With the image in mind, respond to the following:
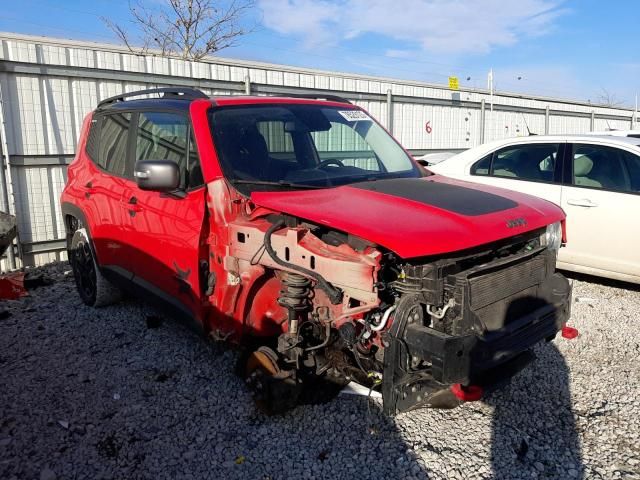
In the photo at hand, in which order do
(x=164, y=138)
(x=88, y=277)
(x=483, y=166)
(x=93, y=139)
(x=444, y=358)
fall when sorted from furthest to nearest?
1. (x=483, y=166)
2. (x=88, y=277)
3. (x=93, y=139)
4. (x=164, y=138)
5. (x=444, y=358)

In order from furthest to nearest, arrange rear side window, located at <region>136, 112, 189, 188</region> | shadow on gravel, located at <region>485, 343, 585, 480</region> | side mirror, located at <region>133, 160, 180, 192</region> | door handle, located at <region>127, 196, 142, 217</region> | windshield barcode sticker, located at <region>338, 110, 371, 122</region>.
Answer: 1. windshield barcode sticker, located at <region>338, 110, 371, 122</region>
2. door handle, located at <region>127, 196, 142, 217</region>
3. rear side window, located at <region>136, 112, 189, 188</region>
4. side mirror, located at <region>133, 160, 180, 192</region>
5. shadow on gravel, located at <region>485, 343, 585, 480</region>

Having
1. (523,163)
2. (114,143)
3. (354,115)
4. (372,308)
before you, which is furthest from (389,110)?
(372,308)

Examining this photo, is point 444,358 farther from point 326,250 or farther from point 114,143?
point 114,143

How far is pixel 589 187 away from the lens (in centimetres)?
590

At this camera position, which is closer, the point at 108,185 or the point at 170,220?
the point at 170,220

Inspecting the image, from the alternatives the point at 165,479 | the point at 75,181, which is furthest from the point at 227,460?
the point at 75,181

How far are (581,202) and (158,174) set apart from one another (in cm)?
447

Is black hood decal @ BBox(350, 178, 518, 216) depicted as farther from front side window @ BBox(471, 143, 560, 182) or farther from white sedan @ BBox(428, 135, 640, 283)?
front side window @ BBox(471, 143, 560, 182)

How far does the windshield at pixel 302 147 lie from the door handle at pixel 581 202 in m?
2.40

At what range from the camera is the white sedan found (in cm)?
559

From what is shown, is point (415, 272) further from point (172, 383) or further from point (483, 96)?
point (483, 96)

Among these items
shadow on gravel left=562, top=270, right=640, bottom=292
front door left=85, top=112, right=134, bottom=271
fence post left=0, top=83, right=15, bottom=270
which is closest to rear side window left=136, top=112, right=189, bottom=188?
front door left=85, top=112, right=134, bottom=271

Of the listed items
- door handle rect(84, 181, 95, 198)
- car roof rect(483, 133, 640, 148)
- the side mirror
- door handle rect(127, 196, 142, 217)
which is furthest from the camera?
car roof rect(483, 133, 640, 148)

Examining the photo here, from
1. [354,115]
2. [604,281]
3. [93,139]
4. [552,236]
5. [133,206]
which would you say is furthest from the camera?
[604,281]
